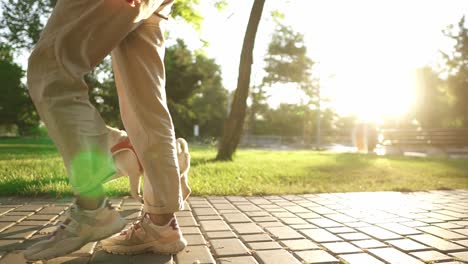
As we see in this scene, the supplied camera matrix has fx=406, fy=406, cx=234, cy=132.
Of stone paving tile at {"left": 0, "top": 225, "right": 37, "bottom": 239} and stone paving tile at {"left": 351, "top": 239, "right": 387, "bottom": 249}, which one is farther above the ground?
stone paving tile at {"left": 0, "top": 225, "right": 37, "bottom": 239}

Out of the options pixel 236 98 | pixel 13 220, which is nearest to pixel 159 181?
pixel 13 220

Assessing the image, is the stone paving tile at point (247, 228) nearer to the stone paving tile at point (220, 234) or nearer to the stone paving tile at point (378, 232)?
the stone paving tile at point (220, 234)

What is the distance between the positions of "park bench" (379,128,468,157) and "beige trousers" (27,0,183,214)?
46.5 ft

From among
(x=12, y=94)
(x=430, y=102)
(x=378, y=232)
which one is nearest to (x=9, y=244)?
(x=378, y=232)

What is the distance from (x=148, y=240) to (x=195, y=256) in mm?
272

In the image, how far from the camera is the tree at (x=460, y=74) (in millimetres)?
38969

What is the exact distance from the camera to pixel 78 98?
1879 millimetres

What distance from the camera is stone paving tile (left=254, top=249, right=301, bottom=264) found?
2.16m

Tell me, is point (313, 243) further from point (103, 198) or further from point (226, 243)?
point (103, 198)

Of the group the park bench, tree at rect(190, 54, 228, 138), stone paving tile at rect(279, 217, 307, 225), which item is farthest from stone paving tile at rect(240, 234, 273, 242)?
tree at rect(190, 54, 228, 138)

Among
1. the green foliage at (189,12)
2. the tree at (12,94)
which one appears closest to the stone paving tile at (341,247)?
the green foliage at (189,12)

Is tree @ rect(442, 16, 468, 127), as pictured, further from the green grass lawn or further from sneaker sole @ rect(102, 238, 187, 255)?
sneaker sole @ rect(102, 238, 187, 255)

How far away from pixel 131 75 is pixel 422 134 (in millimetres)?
14764

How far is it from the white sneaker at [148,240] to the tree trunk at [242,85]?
7634 millimetres
